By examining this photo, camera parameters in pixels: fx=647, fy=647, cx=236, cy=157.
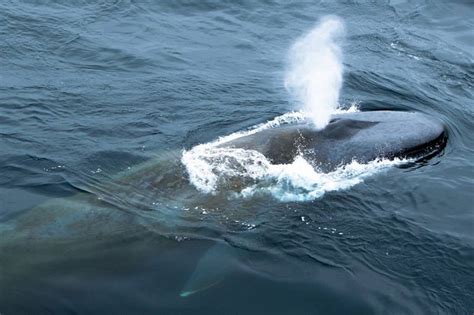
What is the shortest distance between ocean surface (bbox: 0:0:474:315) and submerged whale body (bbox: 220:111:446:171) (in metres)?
0.33

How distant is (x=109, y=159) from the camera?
1499 centimetres

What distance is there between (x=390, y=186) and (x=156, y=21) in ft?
51.7

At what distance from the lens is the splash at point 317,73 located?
18013mm

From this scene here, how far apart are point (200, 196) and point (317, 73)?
27.0 feet

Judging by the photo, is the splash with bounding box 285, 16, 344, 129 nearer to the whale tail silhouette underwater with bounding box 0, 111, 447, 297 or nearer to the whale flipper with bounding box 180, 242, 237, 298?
the whale tail silhouette underwater with bounding box 0, 111, 447, 297

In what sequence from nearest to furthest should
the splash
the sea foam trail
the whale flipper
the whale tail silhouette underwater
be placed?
the whale flipper < the whale tail silhouette underwater < the sea foam trail < the splash

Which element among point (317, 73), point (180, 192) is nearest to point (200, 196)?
point (180, 192)

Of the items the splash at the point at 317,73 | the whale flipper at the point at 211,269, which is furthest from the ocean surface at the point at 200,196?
the splash at the point at 317,73

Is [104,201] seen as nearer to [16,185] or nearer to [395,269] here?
[16,185]

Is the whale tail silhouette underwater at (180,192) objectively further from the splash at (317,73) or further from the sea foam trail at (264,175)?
the splash at (317,73)

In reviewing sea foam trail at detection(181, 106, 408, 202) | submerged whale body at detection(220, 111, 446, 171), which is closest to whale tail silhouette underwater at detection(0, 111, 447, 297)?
submerged whale body at detection(220, 111, 446, 171)

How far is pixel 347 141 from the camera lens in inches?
582

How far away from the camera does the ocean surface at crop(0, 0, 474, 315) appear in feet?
35.8

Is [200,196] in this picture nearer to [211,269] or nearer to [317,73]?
[211,269]
